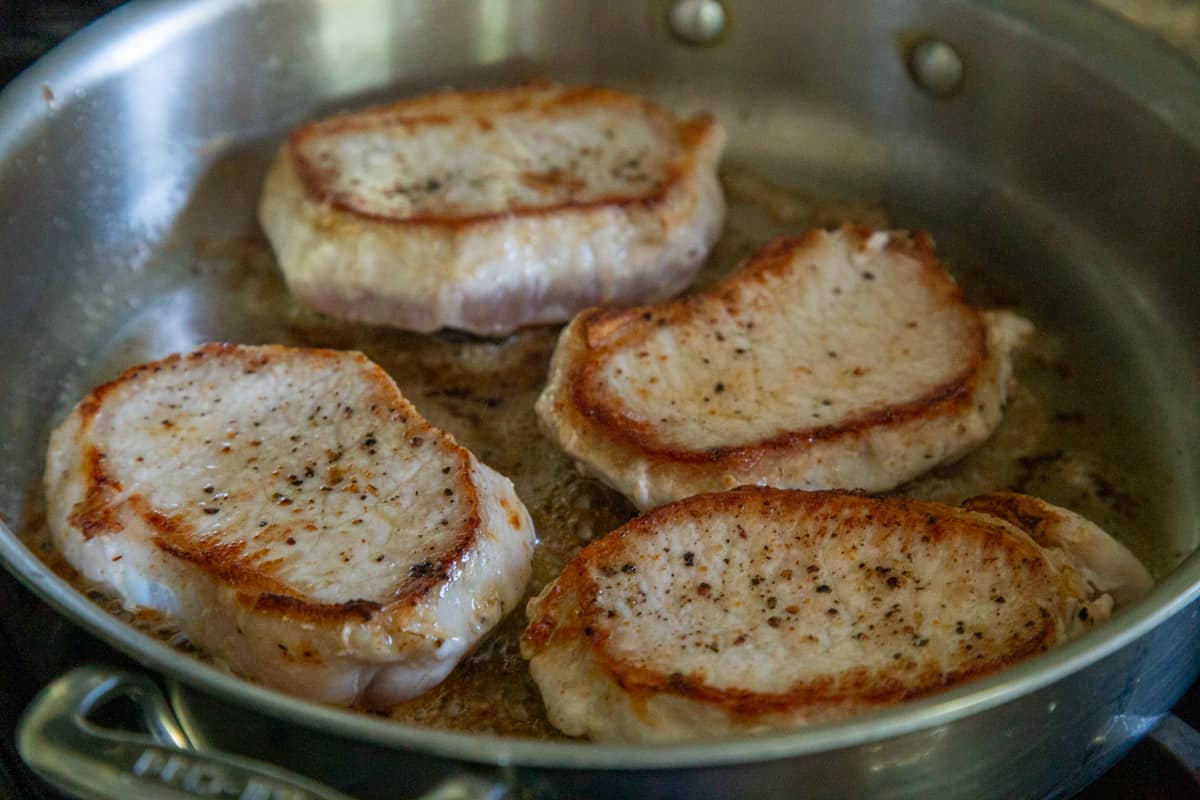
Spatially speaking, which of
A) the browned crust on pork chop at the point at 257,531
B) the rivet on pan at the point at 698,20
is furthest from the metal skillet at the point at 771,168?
the browned crust on pork chop at the point at 257,531

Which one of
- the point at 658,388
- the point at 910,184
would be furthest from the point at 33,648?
the point at 910,184

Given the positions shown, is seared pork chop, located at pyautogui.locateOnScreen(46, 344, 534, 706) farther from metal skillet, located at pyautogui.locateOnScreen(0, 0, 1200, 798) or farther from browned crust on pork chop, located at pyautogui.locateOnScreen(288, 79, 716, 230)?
browned crust on pork chop, located at pyautogui.locateOnScreen(288, 79, 716, 230)

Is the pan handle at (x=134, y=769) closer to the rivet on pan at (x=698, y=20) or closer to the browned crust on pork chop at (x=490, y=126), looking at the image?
the browned crust on pork chop at (x=490, y=126)

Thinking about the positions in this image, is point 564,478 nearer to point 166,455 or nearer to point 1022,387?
point 166,455

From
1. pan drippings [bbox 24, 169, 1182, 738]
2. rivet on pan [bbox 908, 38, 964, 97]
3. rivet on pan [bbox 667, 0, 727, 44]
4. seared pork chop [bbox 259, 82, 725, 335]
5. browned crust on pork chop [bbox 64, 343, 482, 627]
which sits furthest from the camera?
rivet on pan [bbox 667, 0, 727, 44]

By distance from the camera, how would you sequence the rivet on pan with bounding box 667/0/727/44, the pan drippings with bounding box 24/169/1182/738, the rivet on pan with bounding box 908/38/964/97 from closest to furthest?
1. the pan drippings with bounding box 24/169/1182/738
2. the rivet on pan with bounding box 908/38/964/97
3. the rivet on pan with bounding box 667/0/727/44

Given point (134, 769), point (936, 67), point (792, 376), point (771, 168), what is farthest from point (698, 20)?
point (134, 769)

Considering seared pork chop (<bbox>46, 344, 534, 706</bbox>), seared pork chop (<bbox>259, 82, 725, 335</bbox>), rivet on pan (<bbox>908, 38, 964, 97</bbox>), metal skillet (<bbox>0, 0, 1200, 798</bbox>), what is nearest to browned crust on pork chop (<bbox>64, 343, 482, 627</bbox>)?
seared pork chop (<bbox>46, 344, 534, 706</bbox>)
